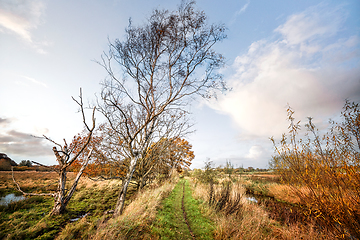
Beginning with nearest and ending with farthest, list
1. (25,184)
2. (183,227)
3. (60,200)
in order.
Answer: (183,227) → (60,200) → (25,184)

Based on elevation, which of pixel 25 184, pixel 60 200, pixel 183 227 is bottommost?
pixel 25 184

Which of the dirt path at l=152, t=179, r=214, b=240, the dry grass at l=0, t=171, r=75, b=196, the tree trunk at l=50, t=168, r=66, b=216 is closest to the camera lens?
the dirt path at l=152, t=179, r=214, b=240

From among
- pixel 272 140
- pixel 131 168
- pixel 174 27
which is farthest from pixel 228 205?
pixel 174 27

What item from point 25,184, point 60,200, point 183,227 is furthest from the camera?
point 25,184

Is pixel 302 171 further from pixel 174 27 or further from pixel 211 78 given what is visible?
pixel 174 27

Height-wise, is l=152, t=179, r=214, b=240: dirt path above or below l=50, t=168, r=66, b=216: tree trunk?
below

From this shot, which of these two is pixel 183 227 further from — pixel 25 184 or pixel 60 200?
pixel 25 184

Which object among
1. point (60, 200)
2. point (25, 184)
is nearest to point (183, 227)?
point (60, 200)

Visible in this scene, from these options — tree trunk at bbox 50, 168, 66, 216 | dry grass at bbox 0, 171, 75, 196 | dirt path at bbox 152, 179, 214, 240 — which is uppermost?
tree trunk at bbox 50, 168, 66, 216

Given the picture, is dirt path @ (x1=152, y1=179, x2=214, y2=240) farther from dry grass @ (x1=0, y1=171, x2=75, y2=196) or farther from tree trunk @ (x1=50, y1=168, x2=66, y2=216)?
dry grass @ (x1=0, y1=171, x2=75, y2=196)

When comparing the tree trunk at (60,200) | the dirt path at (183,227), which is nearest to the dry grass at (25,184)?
the tree trunk at (60,200)

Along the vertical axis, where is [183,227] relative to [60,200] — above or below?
below

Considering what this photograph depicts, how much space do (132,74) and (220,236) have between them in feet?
28.1

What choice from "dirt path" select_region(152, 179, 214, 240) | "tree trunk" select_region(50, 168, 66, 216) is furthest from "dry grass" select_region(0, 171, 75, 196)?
"dirt path" select_region(152, 179, 214, 240)
